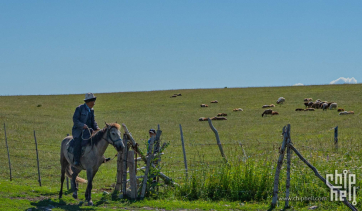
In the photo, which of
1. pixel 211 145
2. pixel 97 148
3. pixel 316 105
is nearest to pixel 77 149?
pixel 97 148

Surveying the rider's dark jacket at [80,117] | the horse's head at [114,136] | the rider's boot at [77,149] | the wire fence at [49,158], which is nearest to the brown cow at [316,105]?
the wire fence at [49,158]

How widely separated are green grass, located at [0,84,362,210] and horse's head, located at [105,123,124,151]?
1734 millimetres

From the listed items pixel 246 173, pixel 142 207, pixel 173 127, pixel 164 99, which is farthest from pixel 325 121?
pixel 164 99

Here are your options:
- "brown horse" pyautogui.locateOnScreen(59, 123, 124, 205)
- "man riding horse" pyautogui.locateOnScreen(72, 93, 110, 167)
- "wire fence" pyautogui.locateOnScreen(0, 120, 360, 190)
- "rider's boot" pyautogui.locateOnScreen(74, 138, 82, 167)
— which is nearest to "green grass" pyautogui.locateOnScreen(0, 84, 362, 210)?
"wire fence" pyautogui.locateOnScreen(0, 120, 360, 190)

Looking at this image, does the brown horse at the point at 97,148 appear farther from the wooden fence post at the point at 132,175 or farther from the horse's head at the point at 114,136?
the wooden fence post at the point at 132,175

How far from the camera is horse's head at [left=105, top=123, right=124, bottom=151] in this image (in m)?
11.1

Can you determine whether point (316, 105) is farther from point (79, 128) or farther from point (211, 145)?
point (79, 128)

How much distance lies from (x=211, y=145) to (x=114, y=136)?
1553 centimetres

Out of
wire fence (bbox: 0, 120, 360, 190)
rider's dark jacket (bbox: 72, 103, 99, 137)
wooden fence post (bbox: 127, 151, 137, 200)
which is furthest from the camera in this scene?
wire fence (bbox: 0, 120, 360, 190)

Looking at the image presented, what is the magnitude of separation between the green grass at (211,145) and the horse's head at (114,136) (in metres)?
1.73

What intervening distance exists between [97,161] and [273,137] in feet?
61.0

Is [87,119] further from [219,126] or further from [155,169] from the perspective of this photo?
[219,126]

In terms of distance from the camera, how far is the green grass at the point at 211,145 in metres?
11.7

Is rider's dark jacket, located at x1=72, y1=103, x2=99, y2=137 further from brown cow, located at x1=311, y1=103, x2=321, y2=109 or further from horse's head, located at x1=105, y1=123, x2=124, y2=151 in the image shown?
brown cow, located at x1=311, y1=103, x2=321, y2=109
